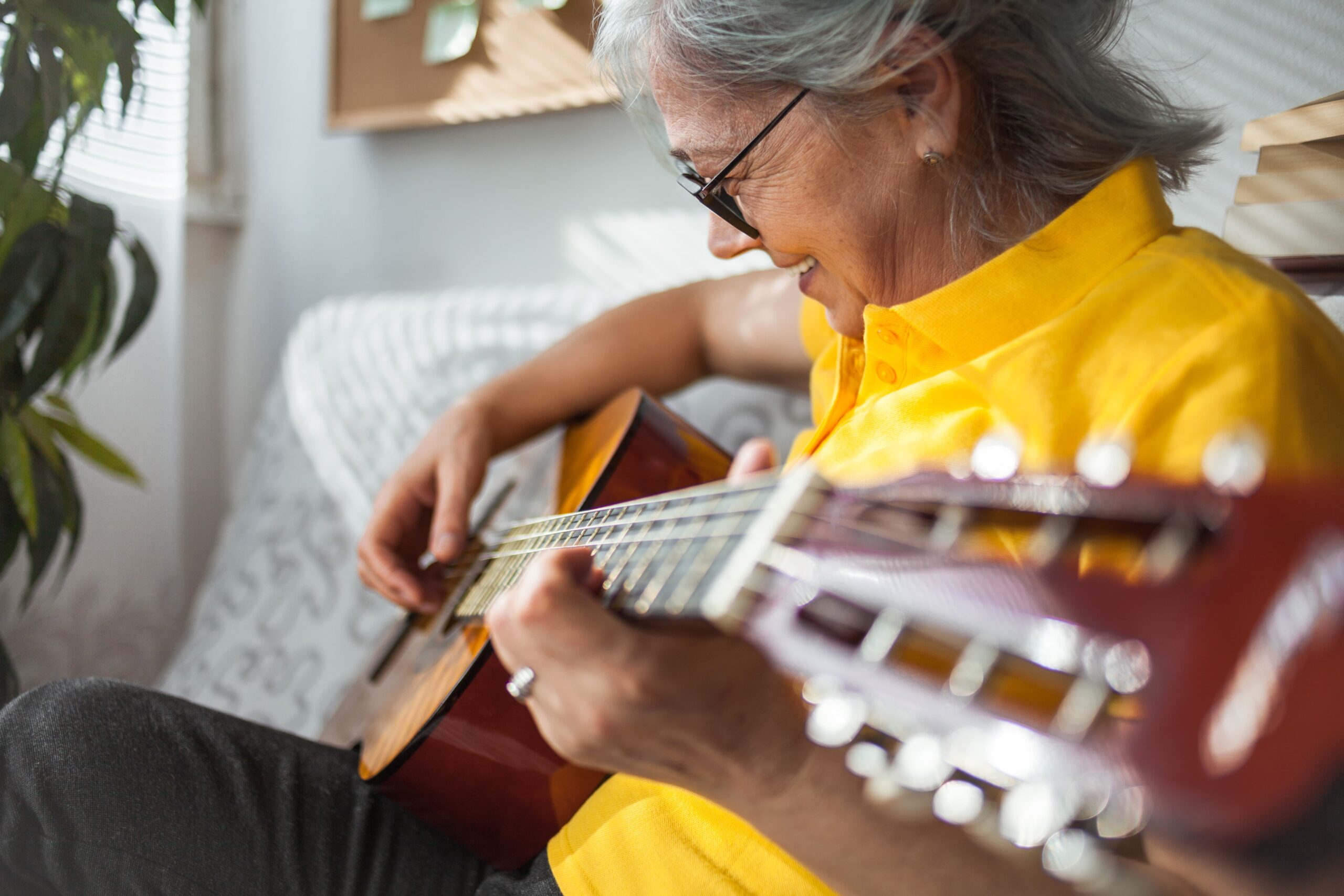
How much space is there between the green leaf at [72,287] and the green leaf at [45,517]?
10cm

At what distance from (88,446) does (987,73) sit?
1235 millimetres

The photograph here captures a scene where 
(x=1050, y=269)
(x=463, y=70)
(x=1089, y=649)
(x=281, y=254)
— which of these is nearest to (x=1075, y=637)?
(x=1089, y=649)

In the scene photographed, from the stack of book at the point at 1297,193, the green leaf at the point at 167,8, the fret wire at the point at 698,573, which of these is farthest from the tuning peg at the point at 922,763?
the green leaf at the point at 167,8

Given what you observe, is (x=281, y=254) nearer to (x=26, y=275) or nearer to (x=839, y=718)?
(x=26, y=275)

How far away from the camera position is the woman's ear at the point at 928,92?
1.92 feet

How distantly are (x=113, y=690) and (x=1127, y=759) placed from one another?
77 centimetres

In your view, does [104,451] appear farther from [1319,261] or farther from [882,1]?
[1319,261]

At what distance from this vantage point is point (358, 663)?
126 centimetres

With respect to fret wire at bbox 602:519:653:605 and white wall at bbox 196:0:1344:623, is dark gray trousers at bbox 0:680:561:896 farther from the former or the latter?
Answer: white wall at bbox 196:0:1344:623

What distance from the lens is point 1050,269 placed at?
1.93 ft

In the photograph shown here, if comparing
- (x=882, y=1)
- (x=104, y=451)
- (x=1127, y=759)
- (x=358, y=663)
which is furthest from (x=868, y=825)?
(x=104, y=451)

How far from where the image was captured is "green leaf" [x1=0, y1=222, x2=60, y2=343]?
42.5 inches

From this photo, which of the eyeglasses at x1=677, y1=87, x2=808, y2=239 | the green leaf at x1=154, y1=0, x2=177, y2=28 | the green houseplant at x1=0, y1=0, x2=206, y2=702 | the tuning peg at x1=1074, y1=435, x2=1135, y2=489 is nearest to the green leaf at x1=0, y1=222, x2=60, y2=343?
the green houseplant at x1=0, y1=0, x2=206, y2=702

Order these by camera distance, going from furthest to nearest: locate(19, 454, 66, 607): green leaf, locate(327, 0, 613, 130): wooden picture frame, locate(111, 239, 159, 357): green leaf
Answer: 1. locate(327, 0, 613, 130): wooden picture frame
2. locate(111, 239, 159, 357): green leaf
3. locate(19, 454, 66, 607): green leaf
